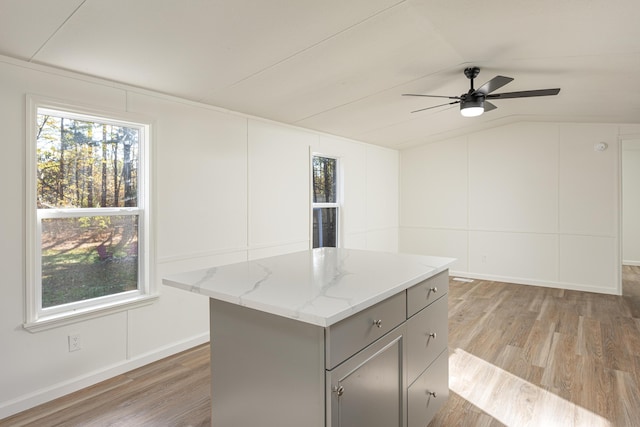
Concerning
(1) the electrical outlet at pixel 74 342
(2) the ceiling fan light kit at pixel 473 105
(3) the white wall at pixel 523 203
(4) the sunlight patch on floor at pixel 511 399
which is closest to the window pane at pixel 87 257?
(1) the electrical outlet at pixel 74 342

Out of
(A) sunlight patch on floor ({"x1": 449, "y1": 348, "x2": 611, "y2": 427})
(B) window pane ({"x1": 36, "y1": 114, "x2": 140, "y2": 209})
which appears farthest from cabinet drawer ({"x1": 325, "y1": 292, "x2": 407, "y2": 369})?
(B) window pane ({"x1": 36, "y1": 114, "x2": 140, "y2": 209})

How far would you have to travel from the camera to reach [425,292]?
6.25ft

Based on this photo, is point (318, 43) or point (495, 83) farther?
point (495, 83)

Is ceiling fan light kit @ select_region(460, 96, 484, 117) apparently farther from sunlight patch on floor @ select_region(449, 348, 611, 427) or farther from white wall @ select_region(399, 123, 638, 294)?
white wall @ select_region(399, 123, 638, 294)

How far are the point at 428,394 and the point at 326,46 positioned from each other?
224 cm

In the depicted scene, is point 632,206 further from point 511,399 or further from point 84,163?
point 84,163

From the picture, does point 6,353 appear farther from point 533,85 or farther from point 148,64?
point 533,85

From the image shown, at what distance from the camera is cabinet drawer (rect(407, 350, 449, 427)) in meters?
1.78

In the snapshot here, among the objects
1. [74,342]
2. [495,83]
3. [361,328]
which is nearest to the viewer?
[361,328]

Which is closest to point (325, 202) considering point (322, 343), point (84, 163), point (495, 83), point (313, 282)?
point (495, 83)

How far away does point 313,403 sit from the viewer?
128cm

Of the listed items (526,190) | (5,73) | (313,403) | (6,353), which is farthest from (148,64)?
(526,190)

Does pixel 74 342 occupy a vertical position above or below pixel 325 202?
below

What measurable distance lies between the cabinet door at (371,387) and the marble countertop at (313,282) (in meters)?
0.22
